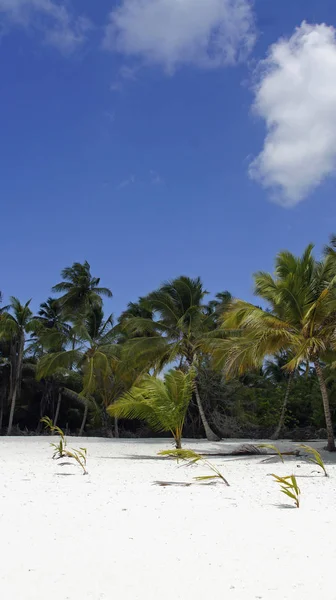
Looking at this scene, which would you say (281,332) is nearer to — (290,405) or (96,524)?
(96,524)

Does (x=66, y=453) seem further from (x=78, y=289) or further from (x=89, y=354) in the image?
(x=78, y=289)

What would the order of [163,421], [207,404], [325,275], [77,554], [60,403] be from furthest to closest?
[60,403]
[207,404]
[325,275]
[163,421]
[77,554]

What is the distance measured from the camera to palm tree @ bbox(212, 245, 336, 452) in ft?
42.7

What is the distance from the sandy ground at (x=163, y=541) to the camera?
10.8 feet

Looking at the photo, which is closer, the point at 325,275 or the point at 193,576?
the point at 193,576

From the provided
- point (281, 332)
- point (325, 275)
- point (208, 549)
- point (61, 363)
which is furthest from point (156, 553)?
point (61, 363)

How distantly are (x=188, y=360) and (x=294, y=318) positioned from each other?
782 centimetres

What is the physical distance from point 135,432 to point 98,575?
23367 millimetres

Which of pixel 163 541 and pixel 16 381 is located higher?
pixel 16 381

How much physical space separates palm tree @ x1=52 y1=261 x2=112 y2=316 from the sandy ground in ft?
80.8

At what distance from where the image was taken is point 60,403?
2988cm

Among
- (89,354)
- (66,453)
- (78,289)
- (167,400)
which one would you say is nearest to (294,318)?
(167,400)

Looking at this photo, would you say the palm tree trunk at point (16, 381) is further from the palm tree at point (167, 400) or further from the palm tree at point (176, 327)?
the palm tree at point (167, 400)

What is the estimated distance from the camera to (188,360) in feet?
67.3
